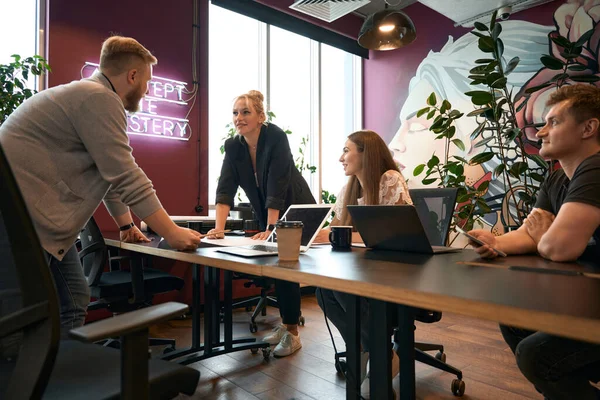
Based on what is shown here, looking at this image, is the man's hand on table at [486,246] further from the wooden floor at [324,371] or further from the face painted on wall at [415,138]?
the face painted on wall at [415,138]

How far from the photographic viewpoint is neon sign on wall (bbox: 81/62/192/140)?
356 cm

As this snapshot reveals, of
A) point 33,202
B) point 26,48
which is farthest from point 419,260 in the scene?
point 26,48

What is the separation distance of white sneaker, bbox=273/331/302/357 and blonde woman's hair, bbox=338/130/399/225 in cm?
95

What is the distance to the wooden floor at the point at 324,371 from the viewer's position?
6.63 feet

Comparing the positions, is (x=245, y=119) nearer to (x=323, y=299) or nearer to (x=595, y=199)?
(x=323, y=299)

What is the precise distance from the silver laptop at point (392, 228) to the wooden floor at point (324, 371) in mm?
992

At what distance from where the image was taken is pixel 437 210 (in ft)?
6.91

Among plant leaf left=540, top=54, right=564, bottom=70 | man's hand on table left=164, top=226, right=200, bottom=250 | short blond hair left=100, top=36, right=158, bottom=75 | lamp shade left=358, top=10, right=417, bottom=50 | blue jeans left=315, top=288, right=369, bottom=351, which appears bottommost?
blue jeans left=315, top=288, right=369, bottom=351

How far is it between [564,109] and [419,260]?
84cm

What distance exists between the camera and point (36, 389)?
2.10 ft

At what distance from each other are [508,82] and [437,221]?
3028mm

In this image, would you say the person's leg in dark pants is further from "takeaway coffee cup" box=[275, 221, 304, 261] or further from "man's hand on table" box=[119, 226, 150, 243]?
"takeaway coffee cup" box=[275, 221, 304, 261]

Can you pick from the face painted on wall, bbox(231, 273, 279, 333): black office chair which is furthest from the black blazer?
the face painted on wall

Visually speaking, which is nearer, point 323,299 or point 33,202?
point 33,202
